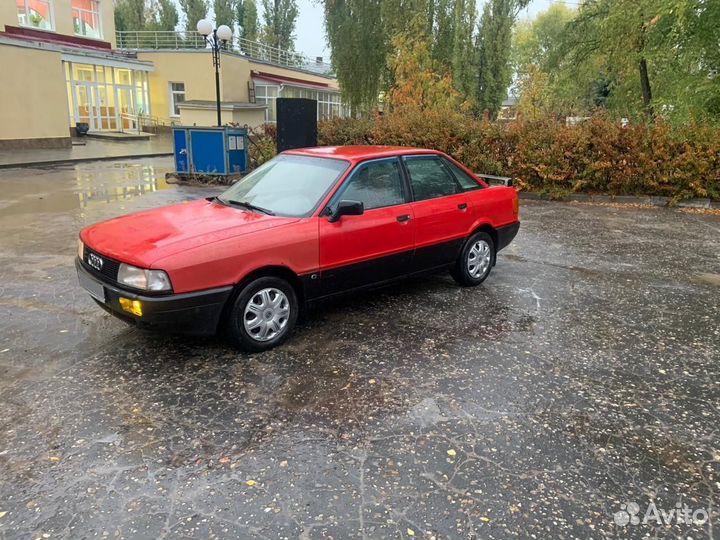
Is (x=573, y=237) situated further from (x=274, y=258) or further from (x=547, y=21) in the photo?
(x=547, y=21)

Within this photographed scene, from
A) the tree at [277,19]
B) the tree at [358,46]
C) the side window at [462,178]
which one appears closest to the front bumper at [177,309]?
the side window at [462,178]

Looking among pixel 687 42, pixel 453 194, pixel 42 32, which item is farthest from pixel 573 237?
pixel 42 32

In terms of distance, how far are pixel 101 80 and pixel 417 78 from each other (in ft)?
62.5

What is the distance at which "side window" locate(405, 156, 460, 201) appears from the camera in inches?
220

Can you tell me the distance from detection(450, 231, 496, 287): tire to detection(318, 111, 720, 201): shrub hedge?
7.13 metres

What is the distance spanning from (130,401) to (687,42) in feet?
50.5

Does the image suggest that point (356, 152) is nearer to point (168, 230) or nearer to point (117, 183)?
point (168, 230)

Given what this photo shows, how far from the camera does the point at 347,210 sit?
463cm

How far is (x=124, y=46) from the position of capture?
4062 cm

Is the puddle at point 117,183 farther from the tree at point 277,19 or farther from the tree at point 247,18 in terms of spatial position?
the tree at point 277,19

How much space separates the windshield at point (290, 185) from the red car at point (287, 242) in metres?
0.01

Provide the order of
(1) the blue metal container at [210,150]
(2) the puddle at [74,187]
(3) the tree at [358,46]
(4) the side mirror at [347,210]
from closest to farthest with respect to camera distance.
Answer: (4) the side mirror at [347,210] < (2) the puddle at [74,187] < (1) the blue metal container at [210,150] < (3) the tree at [358,46]

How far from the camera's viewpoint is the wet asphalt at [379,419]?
2.72 m

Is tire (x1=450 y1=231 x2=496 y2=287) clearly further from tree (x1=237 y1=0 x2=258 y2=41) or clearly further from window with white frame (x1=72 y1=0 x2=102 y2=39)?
tree (x1=237 y1=0 x2=258 y2=41)
